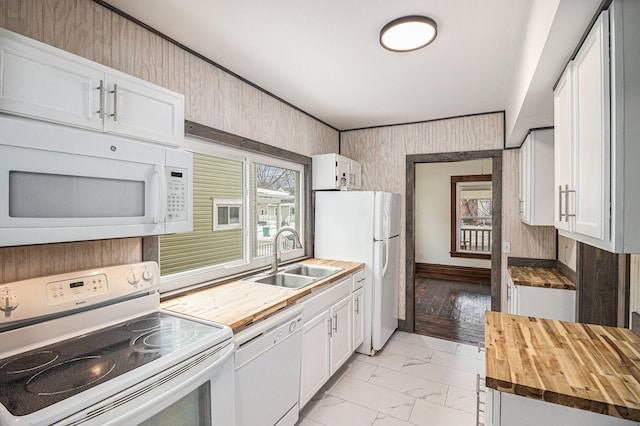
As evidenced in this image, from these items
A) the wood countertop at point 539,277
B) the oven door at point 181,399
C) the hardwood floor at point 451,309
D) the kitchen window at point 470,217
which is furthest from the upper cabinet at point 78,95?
the kitchen window at point 470,217

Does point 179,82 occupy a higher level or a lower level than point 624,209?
higher

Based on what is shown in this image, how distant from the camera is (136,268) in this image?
1.62m

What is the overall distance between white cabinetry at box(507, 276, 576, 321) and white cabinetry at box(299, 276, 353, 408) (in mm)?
1446

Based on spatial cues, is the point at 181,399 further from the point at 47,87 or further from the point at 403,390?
the point at 403,390

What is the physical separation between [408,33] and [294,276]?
6.37ft

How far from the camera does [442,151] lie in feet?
11.9

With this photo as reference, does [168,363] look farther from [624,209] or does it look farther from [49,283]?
[624,209]

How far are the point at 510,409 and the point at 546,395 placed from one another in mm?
163

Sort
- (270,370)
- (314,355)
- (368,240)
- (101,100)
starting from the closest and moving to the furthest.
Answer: (101,100)
(270,370)
(314,355)
(368,240)

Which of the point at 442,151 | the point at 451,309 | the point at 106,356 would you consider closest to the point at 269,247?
the point at 106,356

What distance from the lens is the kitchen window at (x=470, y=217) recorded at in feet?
20.5

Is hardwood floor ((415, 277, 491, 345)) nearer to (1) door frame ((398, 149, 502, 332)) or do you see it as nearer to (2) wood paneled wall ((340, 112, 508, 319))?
(1) door frame ((398, 149, 502, 332))

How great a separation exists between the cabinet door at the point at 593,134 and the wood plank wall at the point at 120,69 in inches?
80.6

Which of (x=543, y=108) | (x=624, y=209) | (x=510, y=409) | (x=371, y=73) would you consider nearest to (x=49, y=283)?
(x=510, y=409)
